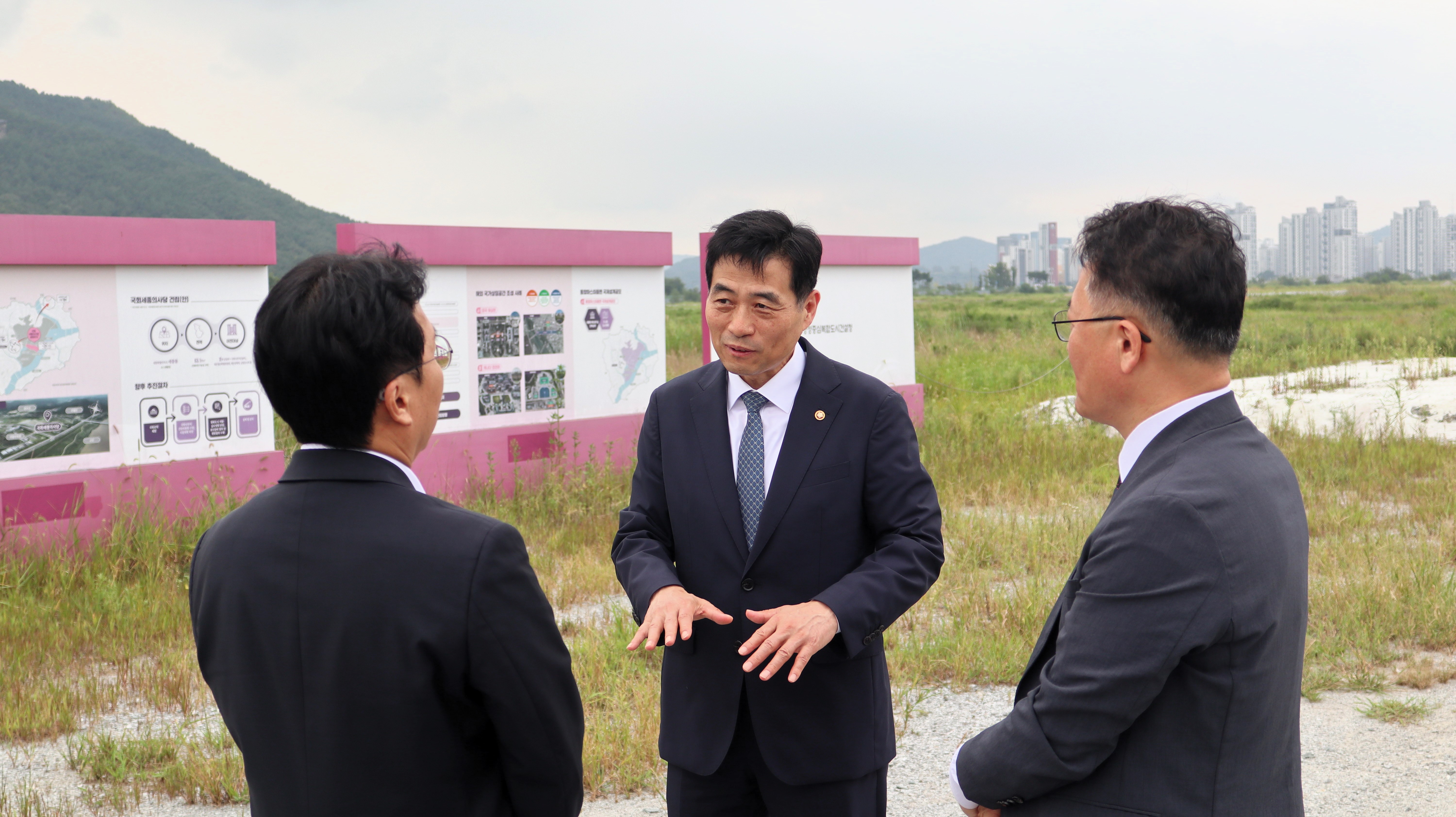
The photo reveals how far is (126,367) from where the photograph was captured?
22.5 feet

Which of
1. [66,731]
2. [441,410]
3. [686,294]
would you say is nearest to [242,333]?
[441,410]

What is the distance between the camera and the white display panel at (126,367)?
647 centimetres

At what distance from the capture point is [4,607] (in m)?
5.65

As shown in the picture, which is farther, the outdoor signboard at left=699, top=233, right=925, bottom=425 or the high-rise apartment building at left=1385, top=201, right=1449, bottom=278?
the high-rise apartment building at left=1385, top=201, right=1449, bottom=278

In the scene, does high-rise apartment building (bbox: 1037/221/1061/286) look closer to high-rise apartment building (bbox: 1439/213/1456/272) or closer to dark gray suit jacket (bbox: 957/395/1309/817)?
high-rise apartment building (bbox: 1439/213/1456/272)

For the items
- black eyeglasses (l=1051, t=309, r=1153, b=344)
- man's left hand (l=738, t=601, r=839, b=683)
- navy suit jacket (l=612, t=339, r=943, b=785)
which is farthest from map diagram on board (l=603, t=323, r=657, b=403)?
black eyeglasses (l=1051, t=309, r=1153, b=344)

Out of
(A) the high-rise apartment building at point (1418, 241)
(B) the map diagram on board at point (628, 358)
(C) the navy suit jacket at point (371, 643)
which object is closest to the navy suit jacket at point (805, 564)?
(C) the navy suit jacket at point (371, 643)

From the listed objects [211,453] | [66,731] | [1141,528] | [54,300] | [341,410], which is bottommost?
[66,731]

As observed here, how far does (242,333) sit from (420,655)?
22.3 ft

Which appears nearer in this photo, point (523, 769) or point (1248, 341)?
point (523, 769)

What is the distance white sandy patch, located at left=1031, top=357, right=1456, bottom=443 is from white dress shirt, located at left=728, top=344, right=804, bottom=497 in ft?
33.5

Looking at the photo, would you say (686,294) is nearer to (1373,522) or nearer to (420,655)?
(1373,522)

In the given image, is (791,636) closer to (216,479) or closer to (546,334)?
(216,479)

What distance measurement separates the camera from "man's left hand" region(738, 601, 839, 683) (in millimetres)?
2072
